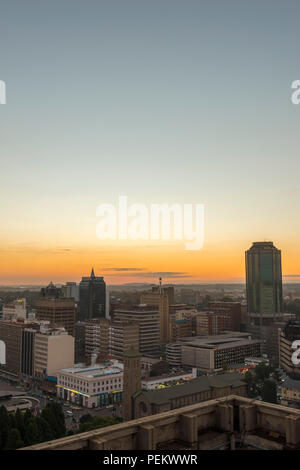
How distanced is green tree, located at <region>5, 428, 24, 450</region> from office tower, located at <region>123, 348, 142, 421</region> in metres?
15.9

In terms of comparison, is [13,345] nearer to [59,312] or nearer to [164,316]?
[59,312]

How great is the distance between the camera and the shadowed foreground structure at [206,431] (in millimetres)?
6914

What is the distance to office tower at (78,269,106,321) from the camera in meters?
167

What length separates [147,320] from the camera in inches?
3989

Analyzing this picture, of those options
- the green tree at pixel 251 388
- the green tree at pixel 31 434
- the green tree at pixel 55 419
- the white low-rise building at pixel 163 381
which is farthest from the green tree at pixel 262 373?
the green tree at pixel 31 434

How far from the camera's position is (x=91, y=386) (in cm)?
6056

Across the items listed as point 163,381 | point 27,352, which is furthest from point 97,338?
point 163,381

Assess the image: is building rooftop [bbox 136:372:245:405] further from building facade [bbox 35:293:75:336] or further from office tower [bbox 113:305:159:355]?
building facade [bbox 35:293:75:336]

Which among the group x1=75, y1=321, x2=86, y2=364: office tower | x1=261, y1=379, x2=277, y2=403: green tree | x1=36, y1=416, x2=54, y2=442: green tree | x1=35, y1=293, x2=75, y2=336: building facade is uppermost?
x1=35, y1=293, x2=75, y2=336: building facade

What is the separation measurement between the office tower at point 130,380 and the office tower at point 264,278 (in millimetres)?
106226

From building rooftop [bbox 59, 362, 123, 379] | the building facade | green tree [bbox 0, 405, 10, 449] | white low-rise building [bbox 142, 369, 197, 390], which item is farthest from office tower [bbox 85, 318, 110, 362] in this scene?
green tree [bbox 0, 405, 10, 449]

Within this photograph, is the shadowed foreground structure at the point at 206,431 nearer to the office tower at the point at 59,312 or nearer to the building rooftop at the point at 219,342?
the building rooftop at the point at 219,342

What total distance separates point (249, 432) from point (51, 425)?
33.9 metres
